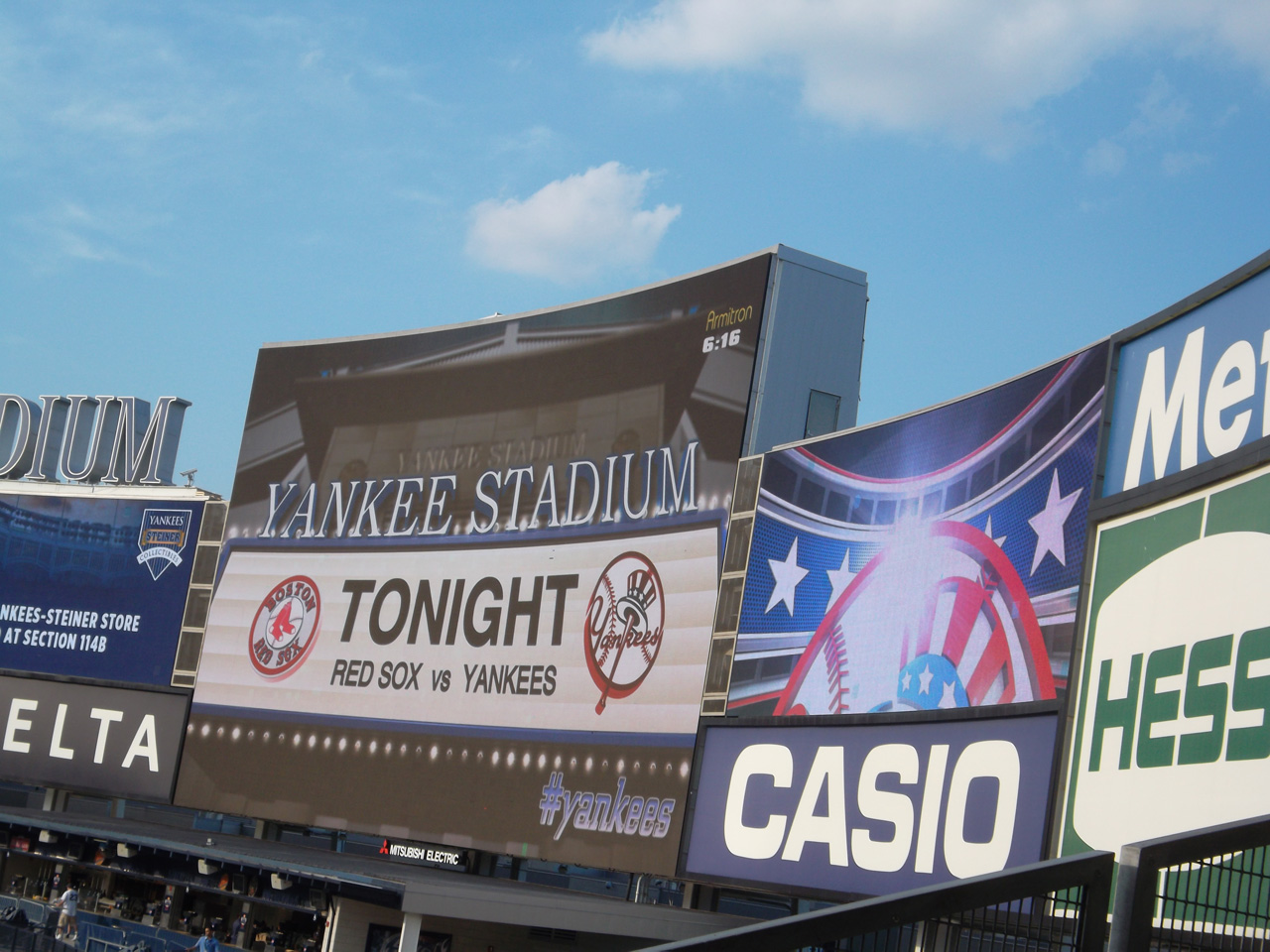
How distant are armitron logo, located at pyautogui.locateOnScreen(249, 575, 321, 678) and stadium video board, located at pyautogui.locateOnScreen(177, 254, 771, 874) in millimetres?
60

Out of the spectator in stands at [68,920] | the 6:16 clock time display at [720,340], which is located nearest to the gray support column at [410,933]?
the spectator in stands at [68,920]

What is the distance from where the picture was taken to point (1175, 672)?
1384cm

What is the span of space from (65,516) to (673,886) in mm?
19429

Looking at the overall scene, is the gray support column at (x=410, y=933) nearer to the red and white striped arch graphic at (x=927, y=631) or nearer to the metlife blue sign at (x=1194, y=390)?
the red and white striped arch graphic at (x=927, y=631)

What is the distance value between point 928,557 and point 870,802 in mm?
3486

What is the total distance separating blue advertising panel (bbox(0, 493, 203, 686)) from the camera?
34.5 meters

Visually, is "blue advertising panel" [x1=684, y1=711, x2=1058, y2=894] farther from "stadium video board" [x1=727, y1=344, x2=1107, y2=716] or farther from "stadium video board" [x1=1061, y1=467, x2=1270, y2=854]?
"stadium video board" [x1=1061, y1=467, x2=1270, y2=854]

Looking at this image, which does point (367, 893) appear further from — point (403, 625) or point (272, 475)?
point (272, 475)

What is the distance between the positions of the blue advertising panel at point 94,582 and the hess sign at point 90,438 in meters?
1.11

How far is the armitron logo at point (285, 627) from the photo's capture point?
31.6m

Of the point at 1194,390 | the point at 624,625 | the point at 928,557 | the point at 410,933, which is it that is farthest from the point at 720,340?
the point at 1194,390

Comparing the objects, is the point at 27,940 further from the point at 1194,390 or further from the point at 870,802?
the point at 1194,390

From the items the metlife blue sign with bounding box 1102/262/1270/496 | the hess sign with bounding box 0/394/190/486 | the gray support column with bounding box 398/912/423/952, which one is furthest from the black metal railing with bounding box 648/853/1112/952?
the hess sign with bounding box 0/394/190/486

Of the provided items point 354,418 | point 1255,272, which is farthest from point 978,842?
point 354,418
